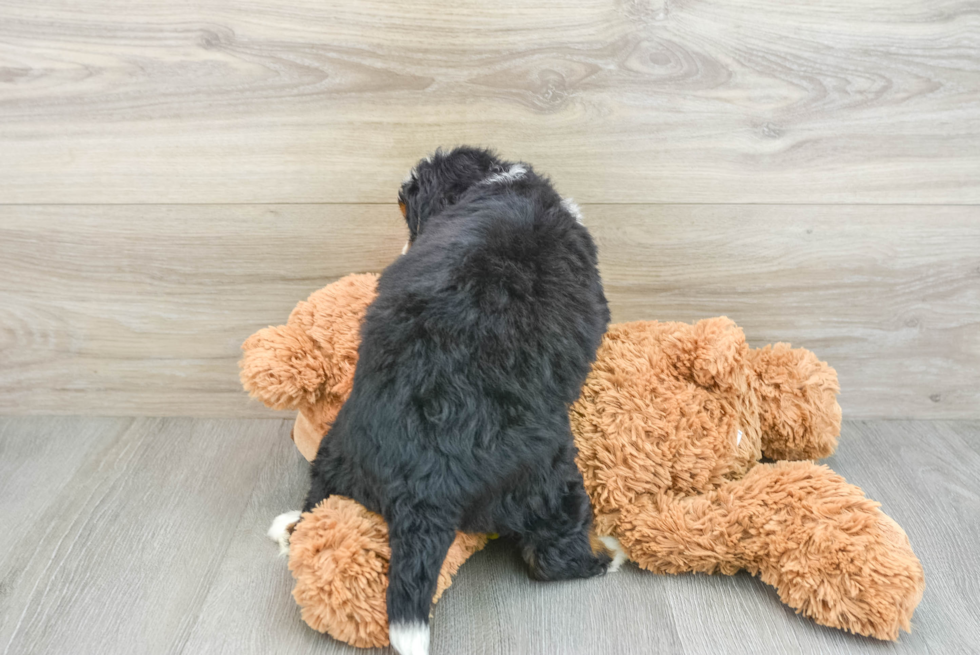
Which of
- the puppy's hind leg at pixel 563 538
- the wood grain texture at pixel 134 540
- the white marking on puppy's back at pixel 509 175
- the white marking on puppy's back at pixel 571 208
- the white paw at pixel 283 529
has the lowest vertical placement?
the wood grain texture at pixel 134 540

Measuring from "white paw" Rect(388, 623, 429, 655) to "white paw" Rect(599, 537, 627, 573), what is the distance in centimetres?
27

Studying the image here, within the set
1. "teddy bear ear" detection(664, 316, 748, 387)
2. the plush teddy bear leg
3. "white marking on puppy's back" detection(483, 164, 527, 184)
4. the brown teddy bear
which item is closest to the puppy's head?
"white marking on puppy's back" detection(483, 164, 527, 184)

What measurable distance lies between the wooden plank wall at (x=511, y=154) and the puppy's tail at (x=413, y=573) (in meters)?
0.52

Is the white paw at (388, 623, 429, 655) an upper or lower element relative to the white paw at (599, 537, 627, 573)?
upper

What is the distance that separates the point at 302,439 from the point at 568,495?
434mm

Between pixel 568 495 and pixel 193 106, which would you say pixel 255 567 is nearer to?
pixel 568 495

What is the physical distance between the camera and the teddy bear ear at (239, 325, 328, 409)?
0.90m

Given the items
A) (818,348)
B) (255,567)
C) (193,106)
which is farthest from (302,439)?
(818,348)

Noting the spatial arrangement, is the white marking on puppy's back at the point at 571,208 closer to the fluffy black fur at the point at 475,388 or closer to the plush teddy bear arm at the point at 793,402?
the fluffy black fur at the point at 475,388

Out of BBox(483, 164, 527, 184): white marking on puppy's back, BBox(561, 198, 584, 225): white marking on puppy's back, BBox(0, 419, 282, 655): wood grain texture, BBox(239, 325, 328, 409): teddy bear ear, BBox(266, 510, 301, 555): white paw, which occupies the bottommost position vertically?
BBox(0, 419, 282, 655): wood grain texture

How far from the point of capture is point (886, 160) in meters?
1.07

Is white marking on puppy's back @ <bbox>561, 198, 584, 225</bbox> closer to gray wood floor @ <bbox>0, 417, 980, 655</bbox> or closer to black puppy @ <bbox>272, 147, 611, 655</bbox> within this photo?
black puppy @ <bbox>272, 147, 611, 655</bbox>

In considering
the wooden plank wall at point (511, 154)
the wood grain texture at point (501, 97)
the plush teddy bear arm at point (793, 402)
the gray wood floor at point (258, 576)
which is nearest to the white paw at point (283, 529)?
the gray wood floor at point (258, 576)

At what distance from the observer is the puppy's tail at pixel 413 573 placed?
683mm
